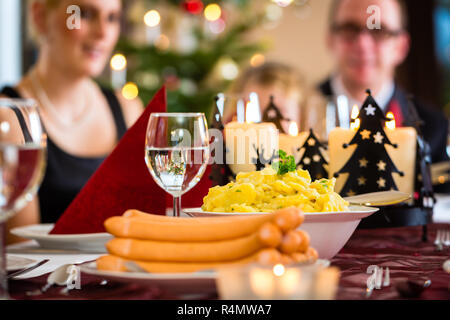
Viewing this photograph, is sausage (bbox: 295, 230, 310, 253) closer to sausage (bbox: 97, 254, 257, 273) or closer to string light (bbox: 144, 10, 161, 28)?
sausage (bbox: 97, 254, 257, 273)

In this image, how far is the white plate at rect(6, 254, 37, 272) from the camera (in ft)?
2.91

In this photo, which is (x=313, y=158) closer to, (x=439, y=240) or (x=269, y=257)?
(x=439, y=240)

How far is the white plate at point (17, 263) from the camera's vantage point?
89cm

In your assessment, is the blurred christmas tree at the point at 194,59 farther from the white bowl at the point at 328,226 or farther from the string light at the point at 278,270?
the string light at the point at 278,270

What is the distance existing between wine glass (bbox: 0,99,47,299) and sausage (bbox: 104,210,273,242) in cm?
12

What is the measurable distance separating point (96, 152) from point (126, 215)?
1.71 meters

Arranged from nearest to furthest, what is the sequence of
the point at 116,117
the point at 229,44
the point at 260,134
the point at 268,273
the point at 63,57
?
the point at 268,273 → the point at 260,134 → the point at 63,57 → the point at 116,117 → the point at 229,44

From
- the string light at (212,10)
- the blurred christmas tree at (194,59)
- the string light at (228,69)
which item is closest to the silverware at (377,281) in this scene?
the blurred christmas tree at (194,59)

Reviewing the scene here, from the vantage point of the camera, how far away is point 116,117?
98.2 inches

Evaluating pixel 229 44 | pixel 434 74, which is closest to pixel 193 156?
pixel 229 44

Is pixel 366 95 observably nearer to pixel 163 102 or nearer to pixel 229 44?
pixel 163 102

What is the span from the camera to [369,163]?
108 centimetres

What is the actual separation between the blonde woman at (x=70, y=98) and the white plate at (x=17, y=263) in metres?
1.14

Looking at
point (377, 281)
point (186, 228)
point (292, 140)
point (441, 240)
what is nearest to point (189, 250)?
point (186, 228)
